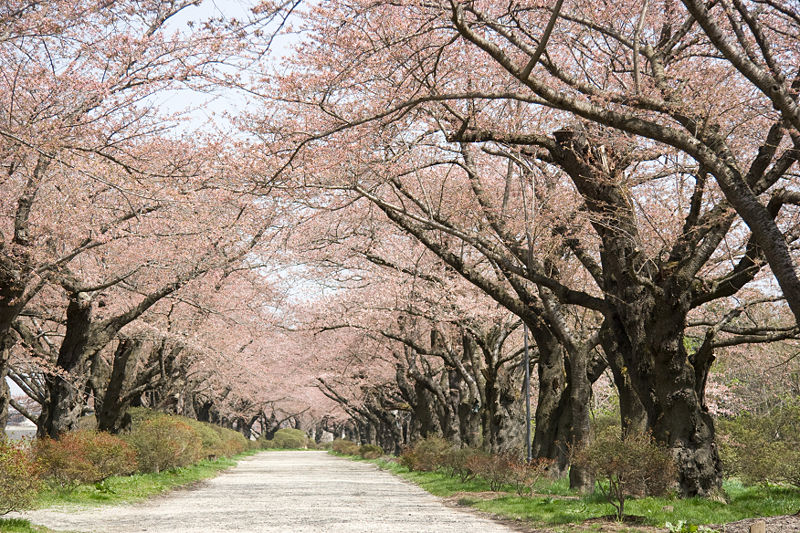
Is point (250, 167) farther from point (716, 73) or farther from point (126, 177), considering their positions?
point (716, 73)

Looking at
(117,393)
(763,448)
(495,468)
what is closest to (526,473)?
(495,468)

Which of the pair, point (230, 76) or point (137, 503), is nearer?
point (230, 76)

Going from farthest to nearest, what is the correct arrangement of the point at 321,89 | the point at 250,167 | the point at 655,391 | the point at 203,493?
the point at 203,493 < the point at 250,167 < the point at 655,391 < the point at 321,89

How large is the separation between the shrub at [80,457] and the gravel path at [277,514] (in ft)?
3.91

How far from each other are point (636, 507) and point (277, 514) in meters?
6.08

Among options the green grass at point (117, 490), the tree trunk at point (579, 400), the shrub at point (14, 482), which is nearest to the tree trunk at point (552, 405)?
the tree trunk at point (579, 400)

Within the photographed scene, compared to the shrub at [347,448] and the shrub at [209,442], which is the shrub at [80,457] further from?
the shrub at [347,448]

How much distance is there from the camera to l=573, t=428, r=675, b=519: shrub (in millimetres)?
10258

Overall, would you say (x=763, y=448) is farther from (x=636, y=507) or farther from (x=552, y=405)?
(x=636, y=507)

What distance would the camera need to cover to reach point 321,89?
1073 centimetres

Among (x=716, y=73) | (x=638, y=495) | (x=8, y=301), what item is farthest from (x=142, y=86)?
(x=638, y=495)

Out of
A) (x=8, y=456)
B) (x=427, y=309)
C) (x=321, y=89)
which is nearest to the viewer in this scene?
(x=8, y=456)

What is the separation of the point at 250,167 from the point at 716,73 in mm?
8318

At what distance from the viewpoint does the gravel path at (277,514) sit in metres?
10.4
